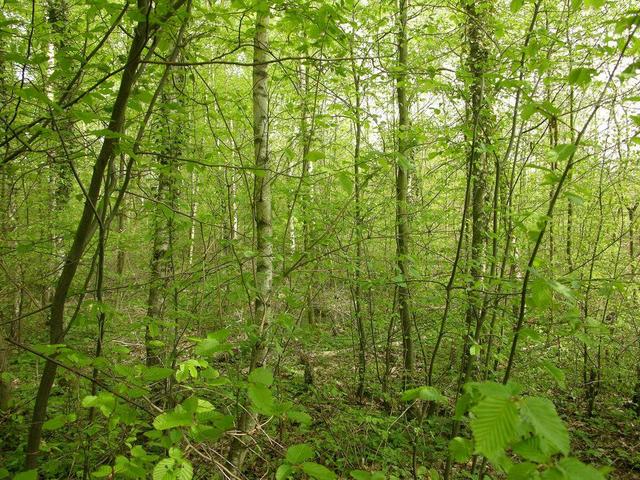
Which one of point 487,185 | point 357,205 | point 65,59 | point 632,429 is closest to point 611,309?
point 632,429

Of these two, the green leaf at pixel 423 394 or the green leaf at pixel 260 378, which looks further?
the green leaf at pixel 423 394

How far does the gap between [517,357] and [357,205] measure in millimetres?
3205

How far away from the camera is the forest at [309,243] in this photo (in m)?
1.78

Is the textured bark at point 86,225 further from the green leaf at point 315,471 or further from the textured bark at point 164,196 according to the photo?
→ the green leaf at point 315,471

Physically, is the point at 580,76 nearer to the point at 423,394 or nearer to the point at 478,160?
the point at 423,394

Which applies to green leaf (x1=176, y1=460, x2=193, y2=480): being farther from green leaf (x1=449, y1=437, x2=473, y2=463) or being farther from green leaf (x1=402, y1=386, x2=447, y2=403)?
green leaf (x1=449, y1=437, x2=473, y2=463)

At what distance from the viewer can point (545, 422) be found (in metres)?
0.92

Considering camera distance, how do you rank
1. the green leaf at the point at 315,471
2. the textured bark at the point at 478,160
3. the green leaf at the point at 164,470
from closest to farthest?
the green leaf at the point at 315,471 < the green leaf at the point at 164,470 < the textured bark at the point at 478,160

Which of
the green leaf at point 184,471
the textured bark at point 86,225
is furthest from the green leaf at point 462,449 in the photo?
the textured bark at point 86,225

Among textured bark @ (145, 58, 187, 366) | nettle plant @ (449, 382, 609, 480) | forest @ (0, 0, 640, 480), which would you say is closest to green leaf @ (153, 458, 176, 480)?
forest @ (0, 0, 640, 480)

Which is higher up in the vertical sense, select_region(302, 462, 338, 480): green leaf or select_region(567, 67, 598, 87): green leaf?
select_region(567, 67, 598, 87): green leaf

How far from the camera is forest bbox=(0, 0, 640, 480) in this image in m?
1.78

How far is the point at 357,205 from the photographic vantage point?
4.33 m

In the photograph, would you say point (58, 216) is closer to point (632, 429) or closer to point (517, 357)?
point (517, 357)
